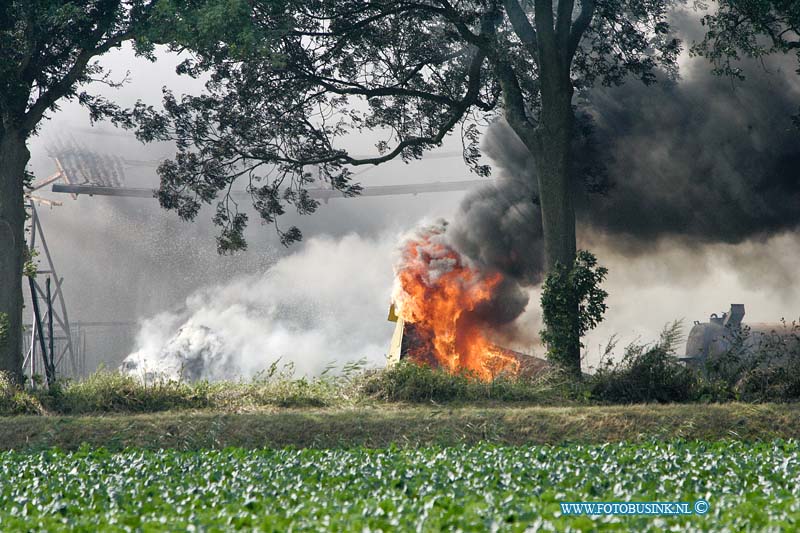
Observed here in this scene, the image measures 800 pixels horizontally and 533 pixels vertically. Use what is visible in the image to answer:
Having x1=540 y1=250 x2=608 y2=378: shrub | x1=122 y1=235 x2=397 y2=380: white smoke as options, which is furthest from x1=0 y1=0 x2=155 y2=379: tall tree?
x1=122 y1=235 x2=397 y2=380: white smoke

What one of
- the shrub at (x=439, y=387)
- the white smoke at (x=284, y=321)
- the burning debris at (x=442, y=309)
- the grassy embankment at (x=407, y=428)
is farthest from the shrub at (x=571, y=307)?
the white smoke at (x=284, y=321)

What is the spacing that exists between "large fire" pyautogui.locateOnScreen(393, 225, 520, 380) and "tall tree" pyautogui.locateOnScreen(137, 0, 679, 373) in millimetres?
2371

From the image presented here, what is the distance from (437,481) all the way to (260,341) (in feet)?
113

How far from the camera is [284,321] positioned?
44906 millimetres

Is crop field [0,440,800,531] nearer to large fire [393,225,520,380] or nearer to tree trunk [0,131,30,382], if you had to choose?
tree trunk [0,131,30,382]

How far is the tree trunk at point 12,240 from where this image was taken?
1730 cm

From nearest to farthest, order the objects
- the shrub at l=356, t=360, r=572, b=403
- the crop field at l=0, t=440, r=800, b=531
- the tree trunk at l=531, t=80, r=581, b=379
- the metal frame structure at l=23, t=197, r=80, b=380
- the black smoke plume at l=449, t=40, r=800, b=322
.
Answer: the crop field at l=0, t=440, r=800, b=531, the shrub at l=356, t=360, r=572, b=403, the tree trunk at l=531, t=80, r=581, b=379, the metal frame structure at l=23, t=197, r=80, b=380, the black smoke plume at l=449, t=40, r=800, b=322

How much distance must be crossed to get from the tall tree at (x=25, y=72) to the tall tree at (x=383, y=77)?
211 cm

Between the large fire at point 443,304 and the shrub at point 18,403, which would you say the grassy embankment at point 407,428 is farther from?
the large fire at point 443,304

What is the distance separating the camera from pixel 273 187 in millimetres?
20953

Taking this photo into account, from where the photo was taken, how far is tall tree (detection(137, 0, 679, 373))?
18484 millimetres

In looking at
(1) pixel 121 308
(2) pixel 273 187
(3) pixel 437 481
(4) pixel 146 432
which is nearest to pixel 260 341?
(1) pixel 121 308

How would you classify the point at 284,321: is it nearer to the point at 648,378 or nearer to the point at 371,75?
the point at 371,75

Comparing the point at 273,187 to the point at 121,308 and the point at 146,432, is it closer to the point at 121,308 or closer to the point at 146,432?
the point at 146,432
